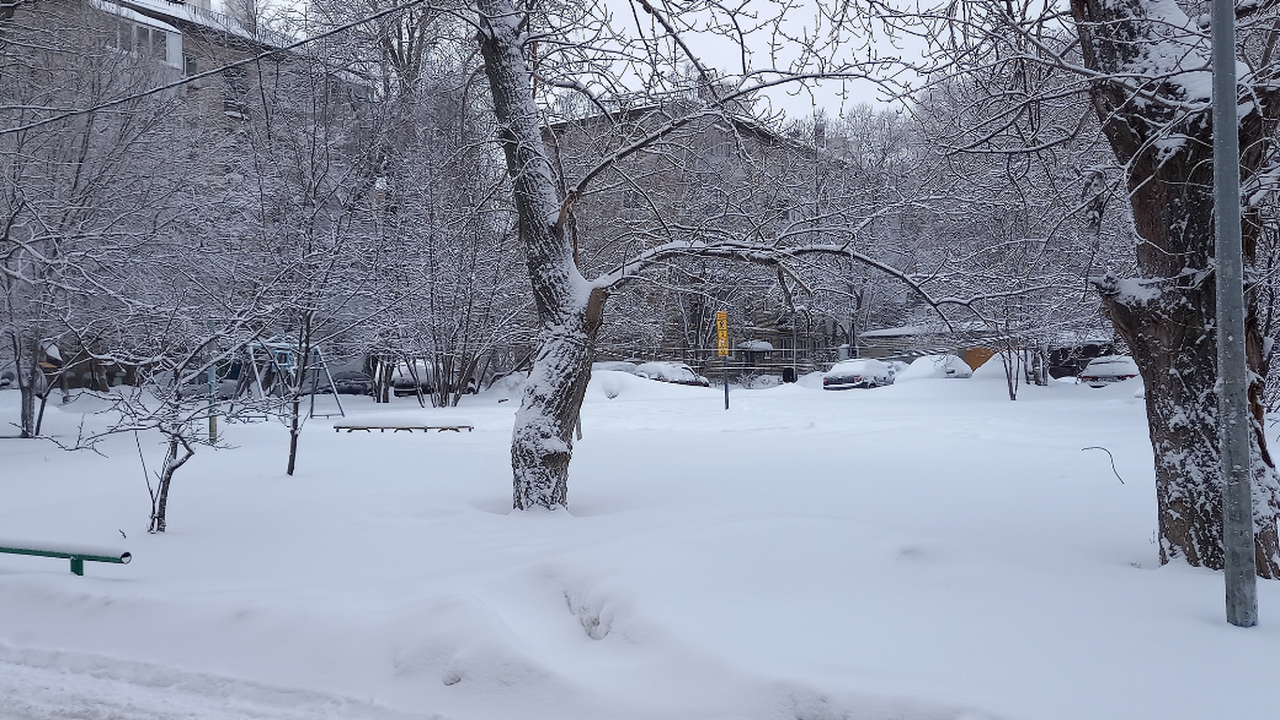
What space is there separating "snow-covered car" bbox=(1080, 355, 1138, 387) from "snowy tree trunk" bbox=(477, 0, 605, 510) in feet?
72.0

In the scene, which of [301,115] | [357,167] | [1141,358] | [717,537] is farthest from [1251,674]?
[301,115]

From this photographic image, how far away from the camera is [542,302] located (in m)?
8.16

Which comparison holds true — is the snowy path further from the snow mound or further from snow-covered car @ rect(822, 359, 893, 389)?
the snow mound

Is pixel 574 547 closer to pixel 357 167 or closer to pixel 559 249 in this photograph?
pixel 559 249

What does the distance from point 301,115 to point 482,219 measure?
14.6 ft

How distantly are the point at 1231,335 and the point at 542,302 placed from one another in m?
5.27

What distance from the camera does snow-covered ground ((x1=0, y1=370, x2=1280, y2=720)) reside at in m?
3.95

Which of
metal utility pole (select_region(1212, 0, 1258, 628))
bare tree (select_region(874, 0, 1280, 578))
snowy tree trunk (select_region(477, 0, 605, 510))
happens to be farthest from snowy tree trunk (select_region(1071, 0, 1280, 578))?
snowy tree trunk (select_region(477, 0, 605, 510))

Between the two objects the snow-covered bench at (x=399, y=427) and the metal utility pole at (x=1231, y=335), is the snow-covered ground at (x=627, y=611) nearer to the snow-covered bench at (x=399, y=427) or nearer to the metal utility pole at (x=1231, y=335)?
the metal utility pole at (x=1231, y=335)

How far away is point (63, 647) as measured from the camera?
500 cm

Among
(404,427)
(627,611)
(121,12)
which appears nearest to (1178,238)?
(627,611)

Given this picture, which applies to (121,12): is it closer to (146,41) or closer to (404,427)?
(146,41)

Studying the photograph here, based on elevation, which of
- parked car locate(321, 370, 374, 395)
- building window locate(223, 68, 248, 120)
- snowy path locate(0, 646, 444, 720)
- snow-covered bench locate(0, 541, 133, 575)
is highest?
building window locate(223, 68, 248, 120)

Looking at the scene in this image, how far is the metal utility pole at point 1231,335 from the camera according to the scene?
4.31m
